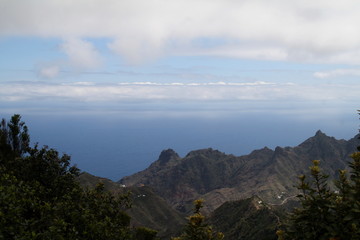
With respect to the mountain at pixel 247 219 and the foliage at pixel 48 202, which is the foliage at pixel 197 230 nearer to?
the foliage at pixel 48 202

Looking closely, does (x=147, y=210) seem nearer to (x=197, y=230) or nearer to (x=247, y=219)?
(x=247, y=219)

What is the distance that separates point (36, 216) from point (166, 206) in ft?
571

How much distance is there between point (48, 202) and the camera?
2725 cm

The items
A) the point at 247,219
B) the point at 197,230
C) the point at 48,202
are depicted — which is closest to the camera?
the point at 197,230

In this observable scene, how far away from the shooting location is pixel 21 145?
53750mm

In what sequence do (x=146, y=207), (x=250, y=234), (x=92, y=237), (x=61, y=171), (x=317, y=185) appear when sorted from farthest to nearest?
1. (x=146, y=207)
2. (x=250, y=234)
3. (x=61, y=171)
4. (x=92, y=237)
5. (x=317, y=185)

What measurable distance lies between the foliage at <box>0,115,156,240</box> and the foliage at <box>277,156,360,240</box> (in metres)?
12.1

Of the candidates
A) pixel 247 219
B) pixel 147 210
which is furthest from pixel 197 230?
pixel 147 210

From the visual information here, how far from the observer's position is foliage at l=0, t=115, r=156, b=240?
19672mm

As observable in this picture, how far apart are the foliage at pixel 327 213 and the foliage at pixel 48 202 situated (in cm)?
1208

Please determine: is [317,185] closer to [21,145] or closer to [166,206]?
[21,145]

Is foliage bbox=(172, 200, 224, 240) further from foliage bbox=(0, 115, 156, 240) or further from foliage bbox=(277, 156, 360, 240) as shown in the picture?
foliage bbox=(0, 115, 156, 240)

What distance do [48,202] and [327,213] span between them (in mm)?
21409

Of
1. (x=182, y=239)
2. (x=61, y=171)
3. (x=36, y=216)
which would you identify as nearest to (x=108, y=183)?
(x=61, y=171)
